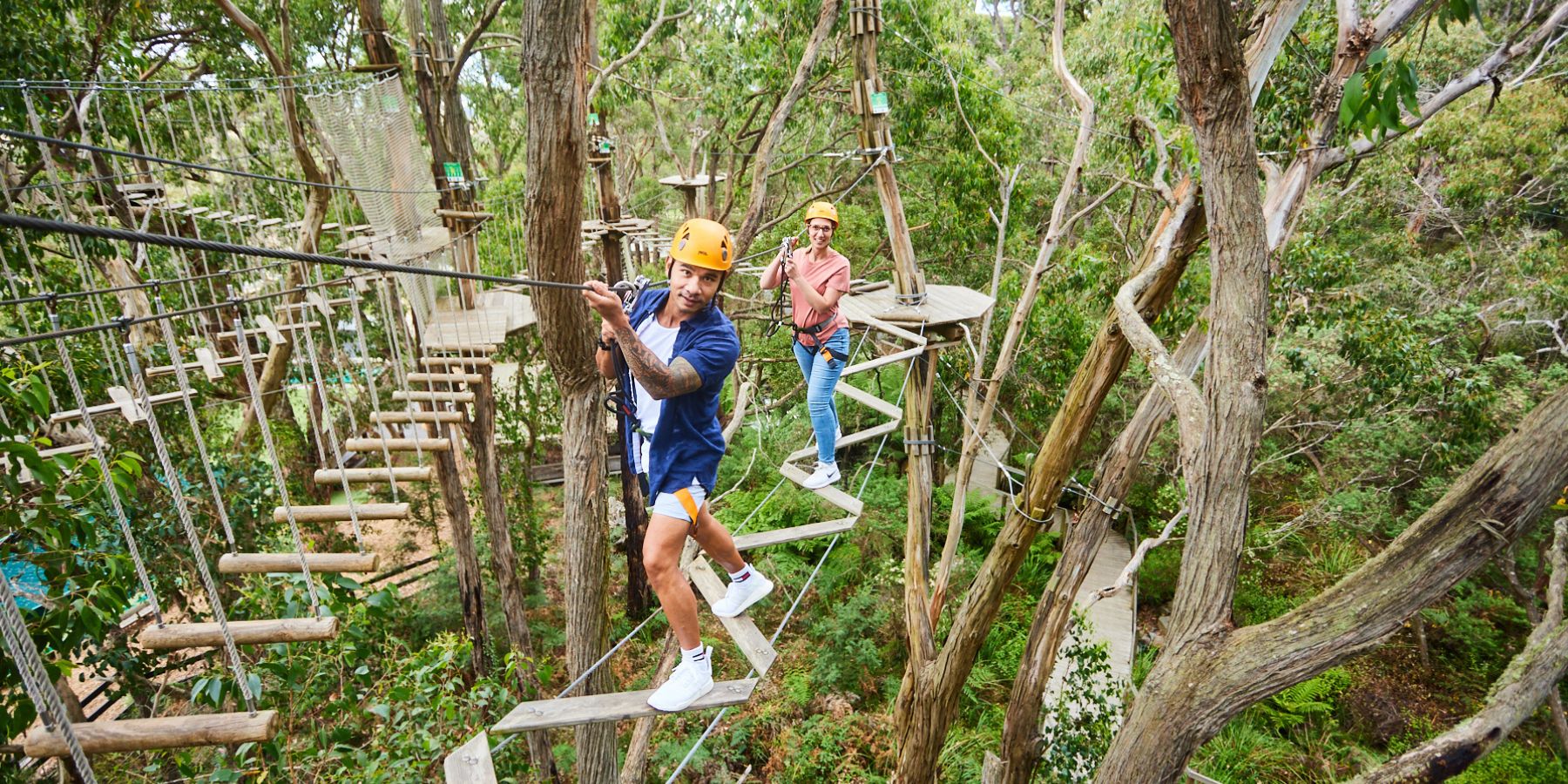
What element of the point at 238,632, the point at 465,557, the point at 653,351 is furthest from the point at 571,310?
the point at 465,557

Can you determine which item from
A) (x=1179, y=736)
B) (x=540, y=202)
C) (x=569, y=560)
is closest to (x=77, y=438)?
(x=569, y=560)

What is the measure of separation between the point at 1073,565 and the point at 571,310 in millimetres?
3489

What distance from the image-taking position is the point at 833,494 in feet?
13.9

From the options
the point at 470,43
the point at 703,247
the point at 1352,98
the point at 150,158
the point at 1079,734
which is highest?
the point at 470,43

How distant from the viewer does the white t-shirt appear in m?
2.57

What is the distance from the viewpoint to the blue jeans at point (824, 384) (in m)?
4.33

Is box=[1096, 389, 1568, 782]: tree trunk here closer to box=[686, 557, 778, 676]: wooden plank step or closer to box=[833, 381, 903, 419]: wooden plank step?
box=[686, 557, 778, 676]: wooden plank step

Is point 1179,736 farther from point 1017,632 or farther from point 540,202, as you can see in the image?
point 1017,632

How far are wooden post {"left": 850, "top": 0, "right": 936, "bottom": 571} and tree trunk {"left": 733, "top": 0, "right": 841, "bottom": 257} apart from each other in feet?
1.84

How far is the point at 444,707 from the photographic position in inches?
158

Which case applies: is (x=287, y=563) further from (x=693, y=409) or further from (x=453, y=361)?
(x=453, y=361)

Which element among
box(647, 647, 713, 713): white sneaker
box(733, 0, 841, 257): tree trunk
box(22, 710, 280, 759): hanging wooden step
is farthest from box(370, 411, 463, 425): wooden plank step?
box(733, 0, 841, 257): tree trunk

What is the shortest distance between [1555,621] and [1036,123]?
28.6 feet

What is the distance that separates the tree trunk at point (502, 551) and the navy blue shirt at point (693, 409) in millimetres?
4422
